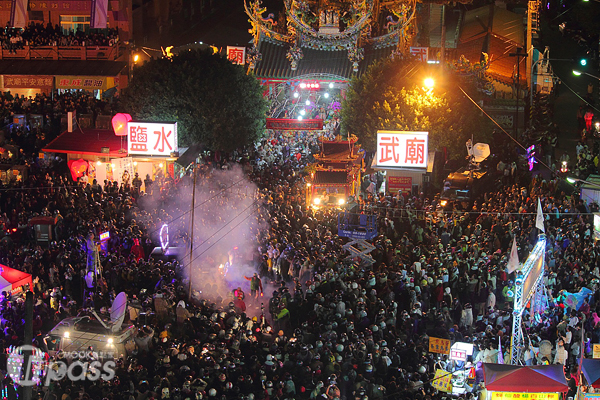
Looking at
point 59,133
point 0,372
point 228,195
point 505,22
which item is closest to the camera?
point 0,372

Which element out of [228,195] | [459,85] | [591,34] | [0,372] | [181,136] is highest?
[591,34]

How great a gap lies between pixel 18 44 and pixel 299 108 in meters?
15.2

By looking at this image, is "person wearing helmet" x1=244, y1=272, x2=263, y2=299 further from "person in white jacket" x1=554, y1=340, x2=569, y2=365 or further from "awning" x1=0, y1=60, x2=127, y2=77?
"awning" x1=0, y1=60, x2=127, y2=77

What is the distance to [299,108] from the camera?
38.8 m

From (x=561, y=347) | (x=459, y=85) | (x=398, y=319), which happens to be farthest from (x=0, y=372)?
(x=459, y=85)

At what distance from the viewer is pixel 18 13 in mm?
40125

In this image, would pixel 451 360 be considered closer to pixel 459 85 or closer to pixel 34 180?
pixel 34 180

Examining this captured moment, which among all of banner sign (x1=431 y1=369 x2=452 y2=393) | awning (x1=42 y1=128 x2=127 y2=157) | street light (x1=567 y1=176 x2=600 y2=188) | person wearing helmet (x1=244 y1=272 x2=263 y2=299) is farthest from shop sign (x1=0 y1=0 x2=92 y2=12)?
banner sign (x1=431 y1=369 x2=452 y2=393)

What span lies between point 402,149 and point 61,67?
21.2 meters

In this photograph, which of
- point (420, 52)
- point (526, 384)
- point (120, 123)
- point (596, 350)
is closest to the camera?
point (526, 384)

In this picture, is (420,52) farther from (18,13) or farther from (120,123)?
(18,13)

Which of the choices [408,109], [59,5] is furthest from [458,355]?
[59,5]

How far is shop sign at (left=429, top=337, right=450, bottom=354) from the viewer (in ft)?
55.6

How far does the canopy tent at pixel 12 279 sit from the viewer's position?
63.8ft
